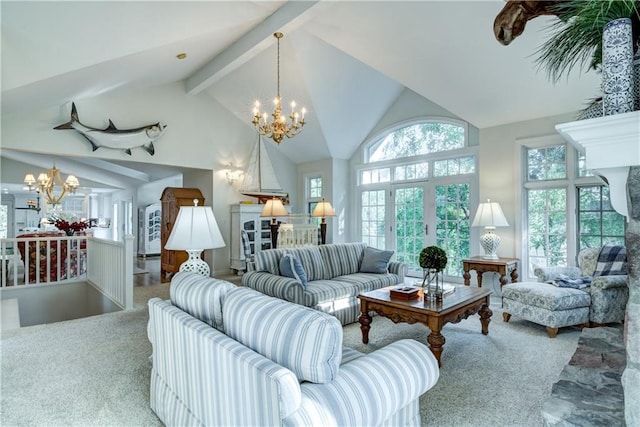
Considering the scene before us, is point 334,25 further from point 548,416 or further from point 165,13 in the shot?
point 548,416

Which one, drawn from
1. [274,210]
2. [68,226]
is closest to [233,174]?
[274,210]

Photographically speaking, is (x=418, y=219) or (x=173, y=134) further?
(x=173, y=134)

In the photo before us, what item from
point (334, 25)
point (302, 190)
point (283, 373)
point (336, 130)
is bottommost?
point (283, 373)

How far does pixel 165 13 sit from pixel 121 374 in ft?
10.7

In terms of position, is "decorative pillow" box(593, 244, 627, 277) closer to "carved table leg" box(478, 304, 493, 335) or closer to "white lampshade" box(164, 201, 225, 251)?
"carved table leg" box(478, 304, 493, 335)

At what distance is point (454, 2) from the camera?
330cm

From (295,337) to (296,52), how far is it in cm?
A: 466

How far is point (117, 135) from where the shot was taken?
553 centimetres

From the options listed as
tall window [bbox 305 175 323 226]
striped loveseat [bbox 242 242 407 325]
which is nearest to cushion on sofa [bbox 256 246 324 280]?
striped loveseat [bbox 242 242 407 325]

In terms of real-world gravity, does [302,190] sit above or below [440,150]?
below

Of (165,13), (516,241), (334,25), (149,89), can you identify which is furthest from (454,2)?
(149,89)

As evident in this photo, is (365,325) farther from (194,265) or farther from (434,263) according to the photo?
(194,265)

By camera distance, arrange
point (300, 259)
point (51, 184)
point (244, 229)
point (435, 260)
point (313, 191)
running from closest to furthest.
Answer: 1. point (435, 260)
2. point (300, 259)
3. point (244, 229)
4. point (51, 184)
5. point (313, 191)

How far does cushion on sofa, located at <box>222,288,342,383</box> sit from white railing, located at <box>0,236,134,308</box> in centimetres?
345
